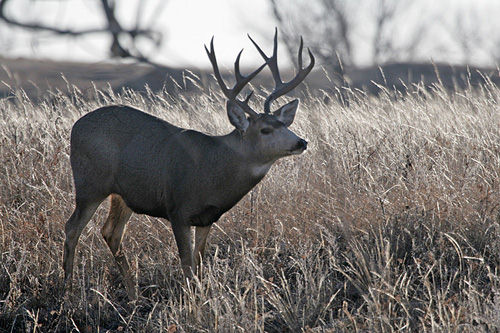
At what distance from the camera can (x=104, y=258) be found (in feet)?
21.5

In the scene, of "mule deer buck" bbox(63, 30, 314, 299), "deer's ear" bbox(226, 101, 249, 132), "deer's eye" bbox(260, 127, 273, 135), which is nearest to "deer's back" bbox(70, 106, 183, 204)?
"mule deer buck" bbox(63, 30, 314, 299)

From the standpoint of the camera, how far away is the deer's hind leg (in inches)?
240

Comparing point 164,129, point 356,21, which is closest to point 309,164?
point 164,129

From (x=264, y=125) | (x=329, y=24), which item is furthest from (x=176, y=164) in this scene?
(x=329, y=24)

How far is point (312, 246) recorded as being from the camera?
6.43 m

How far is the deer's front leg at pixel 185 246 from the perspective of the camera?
5.71 meters

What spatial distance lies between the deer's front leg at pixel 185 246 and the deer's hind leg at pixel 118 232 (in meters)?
0.49

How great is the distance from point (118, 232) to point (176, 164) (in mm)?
840

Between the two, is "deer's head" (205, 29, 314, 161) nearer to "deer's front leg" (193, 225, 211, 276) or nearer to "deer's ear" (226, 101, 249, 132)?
"deer's ear" (226, 101, 249, 132)

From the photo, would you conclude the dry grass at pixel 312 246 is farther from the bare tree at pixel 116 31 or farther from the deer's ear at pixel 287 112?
the bare tree at pixel 116 31

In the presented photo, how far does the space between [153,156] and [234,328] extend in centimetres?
182

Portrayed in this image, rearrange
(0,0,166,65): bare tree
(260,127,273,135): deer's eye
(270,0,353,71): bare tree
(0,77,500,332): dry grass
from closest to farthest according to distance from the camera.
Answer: (0,77,500,332): dry grass < (260,127,273,135): deer's eye < (0,0,166,65): bare tree < (270,0,353,71): bare tree

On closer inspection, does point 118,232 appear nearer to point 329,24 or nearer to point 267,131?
point 267,131

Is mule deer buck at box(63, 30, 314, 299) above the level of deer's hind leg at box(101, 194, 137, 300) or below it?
above
